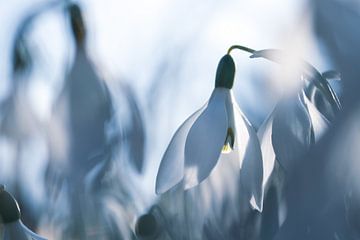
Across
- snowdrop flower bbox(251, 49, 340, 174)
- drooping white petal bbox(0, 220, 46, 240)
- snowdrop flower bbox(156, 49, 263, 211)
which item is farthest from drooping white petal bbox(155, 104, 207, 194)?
drooping white petal bbox(0, 220, 46, 240)

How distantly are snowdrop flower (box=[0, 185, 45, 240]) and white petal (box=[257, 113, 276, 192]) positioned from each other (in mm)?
356

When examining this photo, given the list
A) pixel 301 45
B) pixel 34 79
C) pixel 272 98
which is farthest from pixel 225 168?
pixel 34 79

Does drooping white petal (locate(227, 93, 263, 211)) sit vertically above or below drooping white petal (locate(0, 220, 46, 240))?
above

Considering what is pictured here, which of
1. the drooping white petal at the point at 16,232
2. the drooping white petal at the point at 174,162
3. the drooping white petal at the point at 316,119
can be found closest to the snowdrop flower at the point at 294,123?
the drooping white petal at the point at 316,119

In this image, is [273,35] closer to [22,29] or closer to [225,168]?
[225,168]

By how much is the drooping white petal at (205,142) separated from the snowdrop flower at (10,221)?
279 millimetres

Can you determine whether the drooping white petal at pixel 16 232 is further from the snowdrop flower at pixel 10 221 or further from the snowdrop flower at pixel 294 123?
the snowdrop flower at pixel 294 123

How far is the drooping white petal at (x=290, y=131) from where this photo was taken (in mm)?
1003

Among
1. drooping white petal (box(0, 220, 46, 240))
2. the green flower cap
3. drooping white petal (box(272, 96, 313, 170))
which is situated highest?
the green flower cap

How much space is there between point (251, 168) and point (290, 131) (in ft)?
0.23

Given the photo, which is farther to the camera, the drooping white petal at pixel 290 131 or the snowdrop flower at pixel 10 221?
the snowdrop flower at pixel 10 221

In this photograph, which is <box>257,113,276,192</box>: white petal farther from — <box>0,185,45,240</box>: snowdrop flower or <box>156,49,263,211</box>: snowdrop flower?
<box>0,185,45,240</box>: snowdrop flower

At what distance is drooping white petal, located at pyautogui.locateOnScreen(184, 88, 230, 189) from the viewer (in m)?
1.04

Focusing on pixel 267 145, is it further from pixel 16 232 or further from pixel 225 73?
pixel 16 232
